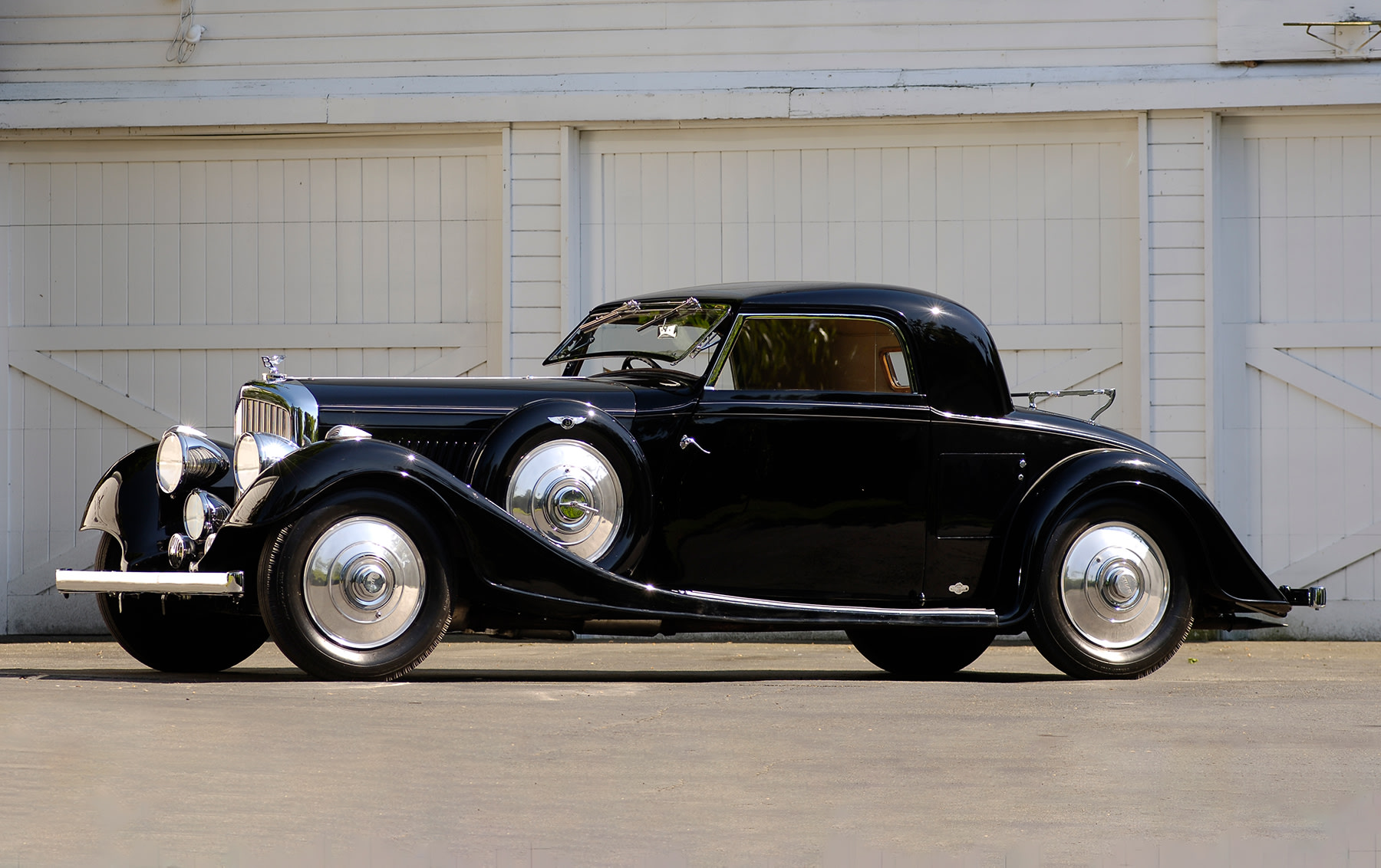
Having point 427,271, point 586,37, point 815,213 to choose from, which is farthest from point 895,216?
point 427,271

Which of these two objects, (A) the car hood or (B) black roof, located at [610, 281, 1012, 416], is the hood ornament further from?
(B) black roof, located at [610, 281, 1012, 416]

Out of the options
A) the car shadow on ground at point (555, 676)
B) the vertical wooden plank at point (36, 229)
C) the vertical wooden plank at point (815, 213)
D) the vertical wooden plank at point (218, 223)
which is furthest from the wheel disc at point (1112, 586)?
the vertical wooden plank at point (36, 229)

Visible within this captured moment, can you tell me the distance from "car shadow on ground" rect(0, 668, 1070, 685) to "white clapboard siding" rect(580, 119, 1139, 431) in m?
3.09

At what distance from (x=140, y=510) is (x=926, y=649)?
347 cm

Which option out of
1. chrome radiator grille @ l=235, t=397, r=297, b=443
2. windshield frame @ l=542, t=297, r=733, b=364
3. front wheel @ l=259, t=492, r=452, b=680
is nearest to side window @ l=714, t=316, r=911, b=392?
windshield frame @ l=542, t=297, r=733, b=364

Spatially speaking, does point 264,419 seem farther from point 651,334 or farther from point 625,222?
point 625,222

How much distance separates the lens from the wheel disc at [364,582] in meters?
5.35

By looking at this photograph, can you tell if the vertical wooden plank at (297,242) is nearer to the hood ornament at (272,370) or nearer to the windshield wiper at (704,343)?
the hood ornament at (272,370)

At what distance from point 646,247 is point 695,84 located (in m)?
1.04

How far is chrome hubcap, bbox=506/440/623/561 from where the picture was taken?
5793 millimetres

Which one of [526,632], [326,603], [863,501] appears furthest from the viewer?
[863,501]

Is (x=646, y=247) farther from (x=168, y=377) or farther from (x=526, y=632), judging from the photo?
(x=526, y=632)

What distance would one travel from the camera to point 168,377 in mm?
9969

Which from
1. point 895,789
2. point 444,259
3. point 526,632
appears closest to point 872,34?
point 444,259
